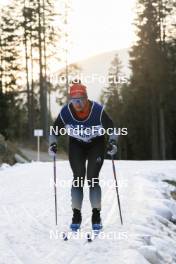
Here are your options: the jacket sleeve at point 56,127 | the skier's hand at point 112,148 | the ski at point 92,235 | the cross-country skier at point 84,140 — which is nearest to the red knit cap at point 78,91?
the cross-country skier at point 84,140

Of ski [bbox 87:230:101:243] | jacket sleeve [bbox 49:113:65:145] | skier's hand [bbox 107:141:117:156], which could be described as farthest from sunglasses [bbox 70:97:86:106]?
ski [bbox 87:230:101:243]

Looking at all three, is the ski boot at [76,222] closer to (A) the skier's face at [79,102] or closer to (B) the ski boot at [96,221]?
(B) the ski boot at [96,221]

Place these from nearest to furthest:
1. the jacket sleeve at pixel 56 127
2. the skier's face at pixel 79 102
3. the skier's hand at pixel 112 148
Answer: the skier's face at pixel 79 102
the jacket sleeve at pixel 56 127
the skier's hand at pixel 112 148

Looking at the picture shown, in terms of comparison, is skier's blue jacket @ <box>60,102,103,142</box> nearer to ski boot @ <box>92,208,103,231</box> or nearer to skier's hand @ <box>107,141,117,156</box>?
skier's hand @ <box>107,141,117,156</box>

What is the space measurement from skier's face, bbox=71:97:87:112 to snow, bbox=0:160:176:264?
1.81 meters

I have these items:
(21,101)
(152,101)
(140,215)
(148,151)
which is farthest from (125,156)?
(140,215)

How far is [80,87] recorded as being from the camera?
7773 millimetres

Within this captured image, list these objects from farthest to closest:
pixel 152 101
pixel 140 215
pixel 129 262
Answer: pixel 152 101 → pixel 140 215 → pixel 129 262

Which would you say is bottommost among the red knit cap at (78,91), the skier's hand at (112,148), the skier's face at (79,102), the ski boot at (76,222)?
the ski boot at (76,222)

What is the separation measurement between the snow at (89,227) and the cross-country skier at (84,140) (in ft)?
1.69

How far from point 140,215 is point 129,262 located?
10.4ft

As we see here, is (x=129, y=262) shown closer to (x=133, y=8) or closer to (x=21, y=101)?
(x=133, y=8)

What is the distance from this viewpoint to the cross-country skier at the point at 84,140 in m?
7.86

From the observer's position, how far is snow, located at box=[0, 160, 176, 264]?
6805 mm
